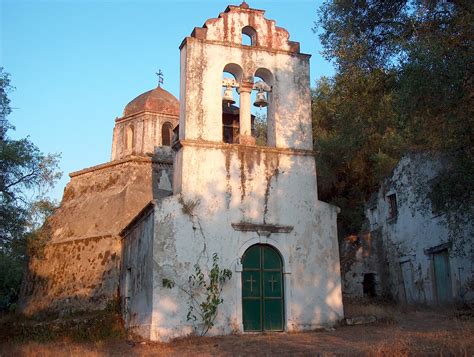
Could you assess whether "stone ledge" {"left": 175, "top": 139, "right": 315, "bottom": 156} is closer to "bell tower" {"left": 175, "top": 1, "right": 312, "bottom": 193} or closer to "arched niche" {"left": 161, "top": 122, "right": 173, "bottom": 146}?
"bell tower" {"left": 175, "top": 1, "right": 312, "bottom": 193}

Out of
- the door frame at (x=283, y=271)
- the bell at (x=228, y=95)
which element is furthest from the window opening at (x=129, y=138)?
the door frame at (x=283, y=271)

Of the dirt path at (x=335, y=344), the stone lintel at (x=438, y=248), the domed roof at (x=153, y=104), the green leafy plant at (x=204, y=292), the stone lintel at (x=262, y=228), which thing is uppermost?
the domed roof at (x=153, y=104)

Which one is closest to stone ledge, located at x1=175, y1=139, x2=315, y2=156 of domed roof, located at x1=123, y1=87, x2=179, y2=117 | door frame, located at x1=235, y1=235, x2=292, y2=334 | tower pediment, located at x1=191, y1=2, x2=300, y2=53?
door frame, located at x1=235, y1=235, x2=292, y2=334

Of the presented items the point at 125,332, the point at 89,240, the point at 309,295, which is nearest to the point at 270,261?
the point at 309,295

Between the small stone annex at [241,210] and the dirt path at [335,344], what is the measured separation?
30.8 inches

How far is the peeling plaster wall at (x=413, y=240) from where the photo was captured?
54.3 ft

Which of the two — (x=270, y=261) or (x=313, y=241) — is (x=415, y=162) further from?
(x=270, y=261)

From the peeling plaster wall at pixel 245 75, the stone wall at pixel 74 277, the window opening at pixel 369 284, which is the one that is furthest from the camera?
the window opening at pixel 369 284

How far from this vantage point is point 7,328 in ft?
53.9

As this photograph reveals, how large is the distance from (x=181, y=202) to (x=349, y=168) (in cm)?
1598

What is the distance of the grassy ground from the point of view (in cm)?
873

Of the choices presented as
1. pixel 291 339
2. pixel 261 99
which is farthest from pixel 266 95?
pixel 291 339

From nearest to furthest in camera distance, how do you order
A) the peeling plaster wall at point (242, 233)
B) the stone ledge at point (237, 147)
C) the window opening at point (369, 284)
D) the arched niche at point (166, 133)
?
1. the peeling plaster wall at point (242, 233)
2. the stone ledge at point (237, 147)
3. the window opening at point (369, 284)
4. the arched niche at point (166, 133)

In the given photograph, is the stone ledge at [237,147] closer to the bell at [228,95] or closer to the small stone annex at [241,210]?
Answer: the small stone annex at [241,210]
